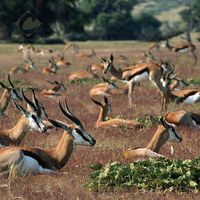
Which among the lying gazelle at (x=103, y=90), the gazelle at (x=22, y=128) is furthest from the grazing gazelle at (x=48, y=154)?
the lying gazelle at (x=103, y=90)

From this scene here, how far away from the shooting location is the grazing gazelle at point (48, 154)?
4.69 m

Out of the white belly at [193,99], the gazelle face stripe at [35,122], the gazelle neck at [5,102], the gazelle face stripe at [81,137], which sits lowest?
the white belly at [193,99]

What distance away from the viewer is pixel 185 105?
35.6 feet

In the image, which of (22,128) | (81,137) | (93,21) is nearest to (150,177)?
(81,137)

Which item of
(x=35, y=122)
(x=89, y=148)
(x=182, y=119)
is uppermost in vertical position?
(x=35, y=122)

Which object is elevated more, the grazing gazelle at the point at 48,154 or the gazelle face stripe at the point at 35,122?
the grazing gazelle at the point at 48,154

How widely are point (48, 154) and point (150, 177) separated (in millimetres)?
1397

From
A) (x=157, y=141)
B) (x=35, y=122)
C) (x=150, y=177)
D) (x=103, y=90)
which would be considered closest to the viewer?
(x=150, y=177)

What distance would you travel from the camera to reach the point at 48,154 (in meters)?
5.01

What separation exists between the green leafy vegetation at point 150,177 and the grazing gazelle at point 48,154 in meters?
0.61

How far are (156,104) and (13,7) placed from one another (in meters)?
33.6

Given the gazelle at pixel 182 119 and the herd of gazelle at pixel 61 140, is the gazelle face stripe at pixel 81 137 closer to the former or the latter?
the herd of gazelle at pixel 61 140

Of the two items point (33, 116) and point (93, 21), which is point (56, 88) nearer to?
point (33, 116)

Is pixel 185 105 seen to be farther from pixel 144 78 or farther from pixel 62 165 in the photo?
pixel 62 165
